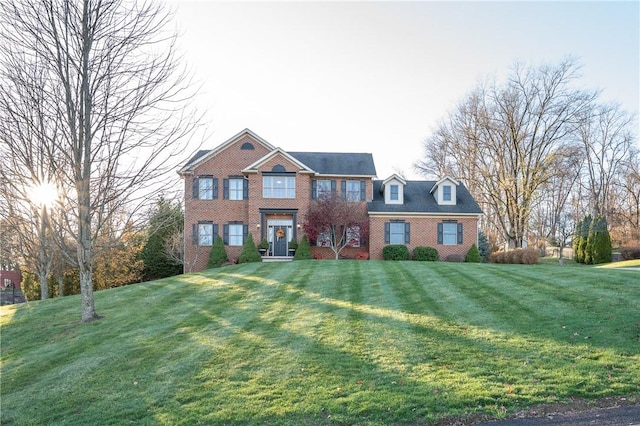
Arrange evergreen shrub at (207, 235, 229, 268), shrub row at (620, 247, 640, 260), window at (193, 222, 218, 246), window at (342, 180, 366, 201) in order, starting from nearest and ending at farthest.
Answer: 1. evergreen shrub at (207, 235, 229, 268)
2. shrub row at (620, 247, 640, 260)
3. window at (193, 222, 218, 246)
4. window at (342, 180, 366, 201)

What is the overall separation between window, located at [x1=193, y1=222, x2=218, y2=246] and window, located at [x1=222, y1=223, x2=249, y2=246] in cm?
71

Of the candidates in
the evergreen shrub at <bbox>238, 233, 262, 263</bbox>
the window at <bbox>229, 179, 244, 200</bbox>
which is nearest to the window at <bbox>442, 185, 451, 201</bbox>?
the evergreen shrub at <bbox>238, 233, 262, 263</bbox>

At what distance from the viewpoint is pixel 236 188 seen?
27.9 m

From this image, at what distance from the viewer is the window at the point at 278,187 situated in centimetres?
2711

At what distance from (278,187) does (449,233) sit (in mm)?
11562

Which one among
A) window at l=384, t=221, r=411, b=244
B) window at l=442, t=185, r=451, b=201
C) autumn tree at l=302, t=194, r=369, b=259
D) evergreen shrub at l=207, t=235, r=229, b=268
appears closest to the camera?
autumn tree at l=302, t=194, r=369, b=259

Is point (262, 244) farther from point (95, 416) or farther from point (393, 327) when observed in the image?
point (95, 416)

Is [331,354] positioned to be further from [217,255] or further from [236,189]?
[236,189]

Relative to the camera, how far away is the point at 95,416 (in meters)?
5.97

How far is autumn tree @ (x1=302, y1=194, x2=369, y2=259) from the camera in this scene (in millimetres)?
25625

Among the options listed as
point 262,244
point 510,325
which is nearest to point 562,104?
point 262,244

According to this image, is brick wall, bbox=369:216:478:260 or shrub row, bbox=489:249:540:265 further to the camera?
brick wall, bbox=369:216:478:260

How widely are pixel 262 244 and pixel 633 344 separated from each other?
2092 centimetres

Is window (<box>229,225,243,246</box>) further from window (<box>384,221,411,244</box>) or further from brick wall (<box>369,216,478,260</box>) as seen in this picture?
window (<box>384,221,411,244</box>)
